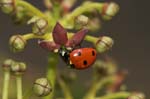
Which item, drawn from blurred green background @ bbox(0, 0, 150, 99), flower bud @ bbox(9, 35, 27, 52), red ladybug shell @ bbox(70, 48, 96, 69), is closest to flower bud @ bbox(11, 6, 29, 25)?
flower bud @ bbox(9, 35, 27, 52)

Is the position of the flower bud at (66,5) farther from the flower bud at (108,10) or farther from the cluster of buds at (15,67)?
the cluster of buds at (15,67)

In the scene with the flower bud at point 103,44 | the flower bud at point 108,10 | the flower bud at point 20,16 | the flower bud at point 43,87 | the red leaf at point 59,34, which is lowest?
the flower bud at point 43,87

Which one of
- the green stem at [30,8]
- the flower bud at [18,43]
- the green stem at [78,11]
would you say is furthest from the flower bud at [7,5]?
the green stem at [78,11]

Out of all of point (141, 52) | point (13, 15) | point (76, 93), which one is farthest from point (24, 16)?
point (141, 52)

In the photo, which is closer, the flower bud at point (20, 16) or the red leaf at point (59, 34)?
the red leaf at point (59, 34)

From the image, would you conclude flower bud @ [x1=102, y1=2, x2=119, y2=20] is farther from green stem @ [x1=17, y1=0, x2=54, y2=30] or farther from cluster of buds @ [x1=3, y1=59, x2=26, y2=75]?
cluster of buds @ [x1=3, y1=59, x2=26, y2=75]

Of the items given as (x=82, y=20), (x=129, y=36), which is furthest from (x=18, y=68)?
(x=129, y=36)

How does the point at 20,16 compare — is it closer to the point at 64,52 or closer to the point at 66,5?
the point at 64,52
